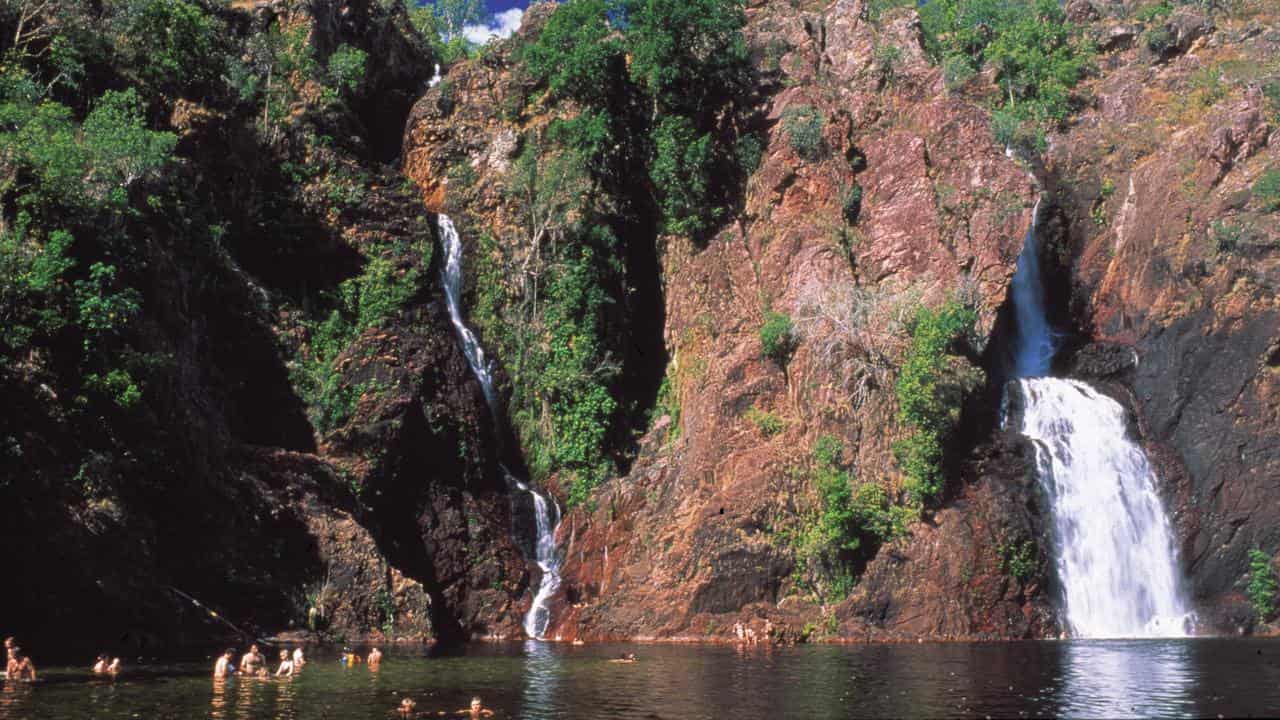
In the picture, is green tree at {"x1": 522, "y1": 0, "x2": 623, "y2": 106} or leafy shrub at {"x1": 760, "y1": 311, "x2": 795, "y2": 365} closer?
leafy shrub at {"x1": 760, "y1": 311, "x2": 795, "y2": 365}

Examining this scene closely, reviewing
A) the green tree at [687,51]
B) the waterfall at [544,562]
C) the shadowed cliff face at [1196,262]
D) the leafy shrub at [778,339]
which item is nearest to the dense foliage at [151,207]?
the waterfall at [544,562]

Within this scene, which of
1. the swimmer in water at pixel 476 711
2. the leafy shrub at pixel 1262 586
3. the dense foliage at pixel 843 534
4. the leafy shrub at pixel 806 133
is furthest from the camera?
the leafy shrub at pixel 806 133

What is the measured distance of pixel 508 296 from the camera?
2026 inches

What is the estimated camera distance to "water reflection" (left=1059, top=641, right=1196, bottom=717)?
1952 centimetres

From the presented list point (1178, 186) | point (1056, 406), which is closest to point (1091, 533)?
point (1056, 406)

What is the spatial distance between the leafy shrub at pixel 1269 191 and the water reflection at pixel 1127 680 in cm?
2231

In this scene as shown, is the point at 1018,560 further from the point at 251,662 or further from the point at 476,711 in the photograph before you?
the point at 251,662

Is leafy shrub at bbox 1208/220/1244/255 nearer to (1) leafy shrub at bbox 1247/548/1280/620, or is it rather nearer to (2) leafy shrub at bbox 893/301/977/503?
(2) leafy shrub at bbox 893/301/977/503

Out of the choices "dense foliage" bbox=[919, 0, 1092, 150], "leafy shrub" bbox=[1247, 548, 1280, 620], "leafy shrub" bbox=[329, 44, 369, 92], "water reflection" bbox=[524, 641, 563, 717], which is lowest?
"water reflection" bbox=[524, 641, 563, 717]

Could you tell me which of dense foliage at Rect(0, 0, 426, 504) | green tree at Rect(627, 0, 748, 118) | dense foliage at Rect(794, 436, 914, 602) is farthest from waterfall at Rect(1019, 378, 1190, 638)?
dense foliage at Rect(0, 0, 426, 504)

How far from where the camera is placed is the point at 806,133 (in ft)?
173

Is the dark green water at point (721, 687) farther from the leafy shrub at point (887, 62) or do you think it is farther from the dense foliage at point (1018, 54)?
the dense foliage at point (1018, 54)

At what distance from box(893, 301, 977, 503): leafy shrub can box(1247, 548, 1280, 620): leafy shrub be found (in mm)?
12227

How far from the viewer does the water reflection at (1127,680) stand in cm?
1952
